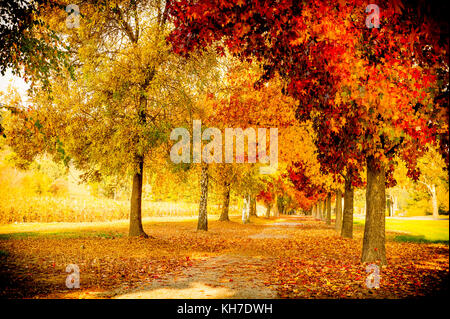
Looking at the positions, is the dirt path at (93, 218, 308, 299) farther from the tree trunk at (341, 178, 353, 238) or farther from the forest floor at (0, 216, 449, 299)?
the tree trunk at (341, 178, 353, 238)

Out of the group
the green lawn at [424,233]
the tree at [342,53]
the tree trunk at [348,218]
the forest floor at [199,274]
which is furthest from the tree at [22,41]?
the tree trunk at [348,218]

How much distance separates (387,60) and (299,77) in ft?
10.4

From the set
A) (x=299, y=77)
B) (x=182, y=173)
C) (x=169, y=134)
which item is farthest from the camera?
(x=182, y=173)

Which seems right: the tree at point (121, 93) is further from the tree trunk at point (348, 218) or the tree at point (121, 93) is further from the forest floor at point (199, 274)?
the tree trunk at point (348, 218)

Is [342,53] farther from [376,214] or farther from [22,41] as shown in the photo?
[22,41]

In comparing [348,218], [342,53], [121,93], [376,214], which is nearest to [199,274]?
[376,214]

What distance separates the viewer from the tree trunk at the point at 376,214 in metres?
9.90

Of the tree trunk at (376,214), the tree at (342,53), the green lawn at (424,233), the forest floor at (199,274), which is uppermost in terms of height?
the tree at (342,53)

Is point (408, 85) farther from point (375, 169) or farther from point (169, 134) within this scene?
point (169, 134)

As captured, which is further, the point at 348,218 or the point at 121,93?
the point at 348,218

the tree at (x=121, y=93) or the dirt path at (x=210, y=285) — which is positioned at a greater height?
the tree at (x=121, y=93)

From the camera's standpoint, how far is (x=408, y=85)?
7648 millimetres

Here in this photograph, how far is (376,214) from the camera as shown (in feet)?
32.5
